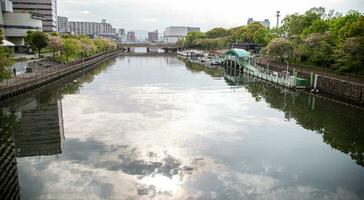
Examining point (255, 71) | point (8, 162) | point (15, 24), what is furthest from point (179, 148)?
point (15, 24)

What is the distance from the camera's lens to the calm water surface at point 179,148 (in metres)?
14.9

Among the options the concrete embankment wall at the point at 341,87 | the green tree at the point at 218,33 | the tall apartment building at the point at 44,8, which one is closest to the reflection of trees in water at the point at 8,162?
the concrete embankment wall at the point at 341,87

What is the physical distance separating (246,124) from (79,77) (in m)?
36.3

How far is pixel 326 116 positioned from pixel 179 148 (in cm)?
1507

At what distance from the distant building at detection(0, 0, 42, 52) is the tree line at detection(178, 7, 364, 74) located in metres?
52.8

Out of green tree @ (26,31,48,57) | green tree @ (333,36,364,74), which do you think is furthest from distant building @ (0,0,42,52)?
green tree @ (333,36,364,74)

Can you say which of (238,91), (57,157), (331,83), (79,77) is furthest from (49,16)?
(57,157)

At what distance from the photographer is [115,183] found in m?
15.2

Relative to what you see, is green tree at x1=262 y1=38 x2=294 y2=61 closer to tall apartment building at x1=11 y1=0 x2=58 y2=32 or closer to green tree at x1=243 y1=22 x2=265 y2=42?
green tree at x1=243 y1=22 x2=265 y2=42

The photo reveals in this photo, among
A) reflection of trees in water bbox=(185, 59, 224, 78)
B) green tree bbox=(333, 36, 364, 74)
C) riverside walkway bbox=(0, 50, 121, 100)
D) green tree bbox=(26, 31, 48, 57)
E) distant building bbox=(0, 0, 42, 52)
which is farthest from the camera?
distant building bbox=(0, 0, 42, 52)

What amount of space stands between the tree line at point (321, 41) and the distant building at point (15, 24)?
52811 millimetres

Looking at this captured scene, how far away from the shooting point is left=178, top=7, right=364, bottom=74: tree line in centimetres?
3612

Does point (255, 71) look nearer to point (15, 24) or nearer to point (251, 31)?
point (251, 31)

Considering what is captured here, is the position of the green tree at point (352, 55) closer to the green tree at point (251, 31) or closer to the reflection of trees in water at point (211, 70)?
the reflection of trees in water at point (211, 70)
